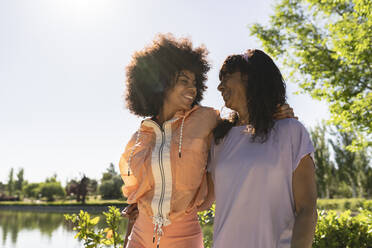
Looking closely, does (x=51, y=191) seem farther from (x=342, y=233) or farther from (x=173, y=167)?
(x=173, y=167)

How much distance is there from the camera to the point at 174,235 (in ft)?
5.74

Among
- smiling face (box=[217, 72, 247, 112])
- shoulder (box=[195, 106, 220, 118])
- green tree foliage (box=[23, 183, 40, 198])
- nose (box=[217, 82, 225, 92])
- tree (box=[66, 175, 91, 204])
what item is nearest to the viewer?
smiling face (box=[217, 72, 247, 112])

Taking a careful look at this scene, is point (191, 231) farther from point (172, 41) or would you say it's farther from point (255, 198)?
point (172, 41)

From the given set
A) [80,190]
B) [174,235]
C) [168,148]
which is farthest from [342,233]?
[80,190]

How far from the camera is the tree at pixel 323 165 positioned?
24.2 metres

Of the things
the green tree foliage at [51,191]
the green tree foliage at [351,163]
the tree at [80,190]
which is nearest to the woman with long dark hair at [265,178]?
the green tree foliage at [351,163]

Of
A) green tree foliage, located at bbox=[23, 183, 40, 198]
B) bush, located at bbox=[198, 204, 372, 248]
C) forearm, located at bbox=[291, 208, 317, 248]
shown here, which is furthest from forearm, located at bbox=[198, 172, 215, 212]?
green tree foliage, located at bbox=[23, 183, 40, 198]

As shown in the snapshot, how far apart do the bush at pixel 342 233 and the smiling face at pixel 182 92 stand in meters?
3.07

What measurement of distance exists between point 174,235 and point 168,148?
470mm

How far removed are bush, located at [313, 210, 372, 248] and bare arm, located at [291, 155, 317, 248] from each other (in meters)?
3.11

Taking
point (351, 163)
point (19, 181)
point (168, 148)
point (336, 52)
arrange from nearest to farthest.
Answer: point (168, 148)
point (336, 52)
point (351, 163)
point (19, 181)

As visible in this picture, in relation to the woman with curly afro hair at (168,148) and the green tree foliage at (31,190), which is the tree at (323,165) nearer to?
the woman with curly afro hair at (168,148)

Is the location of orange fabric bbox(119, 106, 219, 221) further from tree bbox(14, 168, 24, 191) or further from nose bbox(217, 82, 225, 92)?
tree bbox(14, 168, 24, 191)

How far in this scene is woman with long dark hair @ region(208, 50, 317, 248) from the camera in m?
1.37
